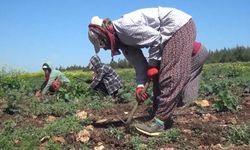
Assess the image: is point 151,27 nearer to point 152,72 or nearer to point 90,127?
point 152,72

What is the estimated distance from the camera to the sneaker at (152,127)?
190 inches

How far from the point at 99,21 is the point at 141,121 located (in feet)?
3.95

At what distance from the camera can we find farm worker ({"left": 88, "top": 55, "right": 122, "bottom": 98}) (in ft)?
30.5

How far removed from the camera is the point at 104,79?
30.9 ft

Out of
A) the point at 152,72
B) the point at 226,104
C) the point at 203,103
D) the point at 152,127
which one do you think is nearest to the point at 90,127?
the point at 152,127

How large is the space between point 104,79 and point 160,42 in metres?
4.60

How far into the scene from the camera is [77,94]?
9.29 m

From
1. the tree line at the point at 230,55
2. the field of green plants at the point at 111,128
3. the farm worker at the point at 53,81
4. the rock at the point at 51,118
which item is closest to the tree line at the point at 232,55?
the tree line at the point at 230,55

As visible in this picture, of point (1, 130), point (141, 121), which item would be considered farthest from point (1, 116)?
point (141, 121)

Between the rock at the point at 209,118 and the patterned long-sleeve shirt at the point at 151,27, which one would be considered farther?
the rock at the point at 209,118

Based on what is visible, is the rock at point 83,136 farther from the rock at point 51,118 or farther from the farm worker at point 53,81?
the farm worker at point 53,81

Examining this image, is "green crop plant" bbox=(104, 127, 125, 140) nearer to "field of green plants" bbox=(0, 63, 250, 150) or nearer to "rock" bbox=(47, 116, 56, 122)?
"field of green plants" bbox=(0, 63, 250, 150)

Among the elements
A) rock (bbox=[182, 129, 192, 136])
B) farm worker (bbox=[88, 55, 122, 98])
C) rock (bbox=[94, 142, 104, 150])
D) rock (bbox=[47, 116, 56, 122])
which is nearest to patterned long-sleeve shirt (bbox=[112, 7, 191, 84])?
rock (bbox=[182, 129, 192, 136])

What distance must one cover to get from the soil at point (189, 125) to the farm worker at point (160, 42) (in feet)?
0.92
